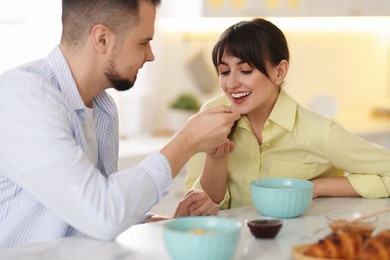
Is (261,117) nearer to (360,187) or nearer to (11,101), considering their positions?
(360,187)

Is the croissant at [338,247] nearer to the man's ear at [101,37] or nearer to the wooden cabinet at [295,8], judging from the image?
the man's ear at [101,37]

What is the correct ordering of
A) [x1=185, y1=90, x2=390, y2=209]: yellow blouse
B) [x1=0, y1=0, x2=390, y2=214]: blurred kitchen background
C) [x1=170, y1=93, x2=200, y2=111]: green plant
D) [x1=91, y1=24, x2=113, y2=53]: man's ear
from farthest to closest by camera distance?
1. [x1=170, y1=93, x2=200, y2=111]: green plant
2. [x1=0, y1=0, x2=390, y2=214]: blurred kitchen background
3. [x1=185, y1=90, x2=390, y2=209]: yellow blouse
4. [x1=91, y1=24, x2=113, y2=53]: man's ear

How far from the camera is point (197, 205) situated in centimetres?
191

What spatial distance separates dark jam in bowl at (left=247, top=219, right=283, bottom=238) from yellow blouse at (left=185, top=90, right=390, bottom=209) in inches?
22.2

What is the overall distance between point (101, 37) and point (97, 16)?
5cm

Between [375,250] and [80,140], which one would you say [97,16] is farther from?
[375,250]

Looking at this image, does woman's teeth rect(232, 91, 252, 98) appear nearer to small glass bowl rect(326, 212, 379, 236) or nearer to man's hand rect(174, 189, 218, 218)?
man's hand rect(174, 189, 218, 218)

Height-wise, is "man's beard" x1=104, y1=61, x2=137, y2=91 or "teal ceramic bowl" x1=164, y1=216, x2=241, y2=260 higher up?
"man's beard" x1=104, y1=61, x2=137, y2=91

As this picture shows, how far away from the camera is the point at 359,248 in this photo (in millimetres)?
1330

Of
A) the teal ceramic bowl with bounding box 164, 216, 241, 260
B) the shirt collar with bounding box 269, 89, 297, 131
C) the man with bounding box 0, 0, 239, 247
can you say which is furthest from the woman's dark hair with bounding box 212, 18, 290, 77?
the teal ceramic bowl with bounding box 164, 216, 241, 260

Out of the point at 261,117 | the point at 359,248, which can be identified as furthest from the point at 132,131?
the point at 359,248

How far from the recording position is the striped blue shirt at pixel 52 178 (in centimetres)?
149

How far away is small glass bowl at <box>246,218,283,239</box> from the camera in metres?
1.55

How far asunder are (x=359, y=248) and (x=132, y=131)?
2613 mm
